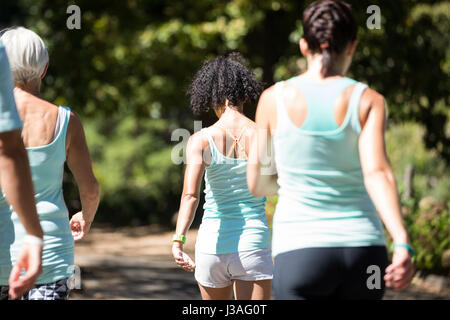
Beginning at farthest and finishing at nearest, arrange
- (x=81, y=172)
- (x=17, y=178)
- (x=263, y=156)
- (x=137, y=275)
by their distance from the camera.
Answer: (x=137, y=275) → (x=81, y=172) → (x=263, y=156) → (x=17, y=178)

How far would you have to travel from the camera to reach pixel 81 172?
130 inches

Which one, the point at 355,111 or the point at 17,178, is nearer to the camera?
the point at 17,178

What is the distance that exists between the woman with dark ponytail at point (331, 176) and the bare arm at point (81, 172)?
3.04 ft

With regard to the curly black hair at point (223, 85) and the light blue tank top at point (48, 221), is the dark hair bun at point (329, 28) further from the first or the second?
the curly black hair at point (223, 85)

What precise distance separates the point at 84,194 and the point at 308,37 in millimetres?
1361

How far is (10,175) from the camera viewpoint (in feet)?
7.64

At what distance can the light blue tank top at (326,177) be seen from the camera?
2.62 meters

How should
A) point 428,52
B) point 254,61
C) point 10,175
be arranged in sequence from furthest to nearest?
1. point 254,61
2. point 428,52
3. point 10,175

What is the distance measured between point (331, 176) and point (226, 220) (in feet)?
3.82

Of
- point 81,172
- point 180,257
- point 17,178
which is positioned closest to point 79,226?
point 81,172

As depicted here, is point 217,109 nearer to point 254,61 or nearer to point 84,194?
point 84,194

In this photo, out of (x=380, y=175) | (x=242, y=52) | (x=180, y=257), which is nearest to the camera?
(x=380, y=175)

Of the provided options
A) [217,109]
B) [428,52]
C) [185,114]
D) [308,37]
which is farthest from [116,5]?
[185,114]

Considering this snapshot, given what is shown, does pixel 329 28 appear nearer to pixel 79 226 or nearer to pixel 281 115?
pixel 281 115
